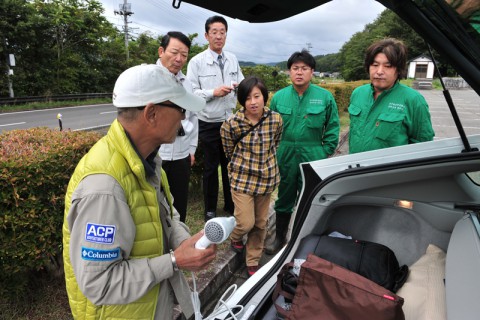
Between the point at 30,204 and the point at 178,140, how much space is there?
1424 mm

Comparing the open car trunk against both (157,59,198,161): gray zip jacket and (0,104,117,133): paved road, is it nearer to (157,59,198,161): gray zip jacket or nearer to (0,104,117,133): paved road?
(157,59,198,161): gray zip jacket

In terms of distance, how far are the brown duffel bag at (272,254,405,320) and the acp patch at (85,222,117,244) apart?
3.11 ft

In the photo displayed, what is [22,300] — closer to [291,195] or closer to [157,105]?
[157,105]

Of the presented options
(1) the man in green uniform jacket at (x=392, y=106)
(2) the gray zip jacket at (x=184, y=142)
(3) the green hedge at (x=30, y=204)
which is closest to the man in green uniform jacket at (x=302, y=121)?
(1) the man in green uniform jacket at (x=392, y=106)


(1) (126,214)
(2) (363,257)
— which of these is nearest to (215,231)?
(1) (126,214)

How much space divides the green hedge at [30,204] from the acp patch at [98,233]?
125 cm

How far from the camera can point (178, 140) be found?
3248 millimetres

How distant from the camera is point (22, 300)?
8.28ft

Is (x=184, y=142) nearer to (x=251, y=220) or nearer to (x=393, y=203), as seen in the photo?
(x=251, y=220)

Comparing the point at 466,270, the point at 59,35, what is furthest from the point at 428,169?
the point at 59,35

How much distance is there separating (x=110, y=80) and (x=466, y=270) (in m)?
33.5

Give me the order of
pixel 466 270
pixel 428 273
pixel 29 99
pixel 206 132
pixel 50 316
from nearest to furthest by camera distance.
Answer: pixel 466 270 < pixel 428 273 < pixel 50 316 < pixel 206 132 < pixel 29 99

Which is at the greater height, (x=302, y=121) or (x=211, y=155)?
(x=302, y=121)

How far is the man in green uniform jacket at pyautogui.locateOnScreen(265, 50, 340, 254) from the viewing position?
327 centimetres
